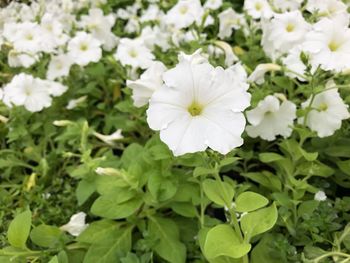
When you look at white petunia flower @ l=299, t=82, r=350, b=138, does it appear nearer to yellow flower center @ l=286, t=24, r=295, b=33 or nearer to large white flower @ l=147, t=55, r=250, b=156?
yellow flower center @ l=286, t=24, r=295, b=33

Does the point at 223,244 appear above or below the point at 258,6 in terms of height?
below

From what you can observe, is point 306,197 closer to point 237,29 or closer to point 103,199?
point 103,199

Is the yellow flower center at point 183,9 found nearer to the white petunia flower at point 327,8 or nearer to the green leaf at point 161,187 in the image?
the white petunia flower at point 327,8

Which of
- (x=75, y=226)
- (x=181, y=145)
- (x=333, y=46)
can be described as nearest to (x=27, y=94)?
(x=75, y=226)

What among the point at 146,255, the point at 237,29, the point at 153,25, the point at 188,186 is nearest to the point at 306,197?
the point at 188,186

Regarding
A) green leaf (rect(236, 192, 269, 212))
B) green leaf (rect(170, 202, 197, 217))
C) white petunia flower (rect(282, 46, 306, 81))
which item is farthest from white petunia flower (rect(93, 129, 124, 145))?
green leaf (rect(236, 192, 269, 212))

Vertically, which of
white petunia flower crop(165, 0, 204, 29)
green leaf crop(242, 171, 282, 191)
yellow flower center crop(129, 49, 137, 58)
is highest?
white petunia flower crop(165, 0, 204, 29)

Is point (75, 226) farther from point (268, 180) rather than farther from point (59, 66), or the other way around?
point (59, 66)
